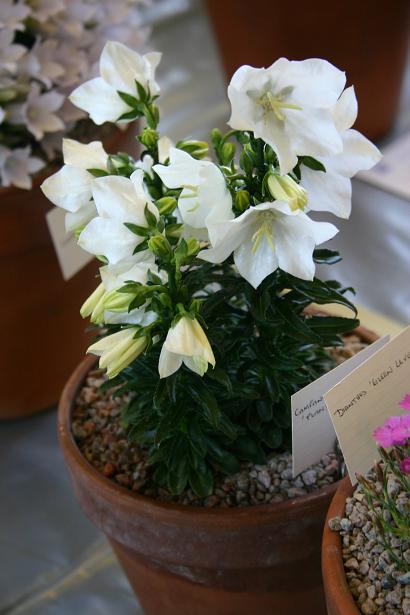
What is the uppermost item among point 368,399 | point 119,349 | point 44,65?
point 44,65

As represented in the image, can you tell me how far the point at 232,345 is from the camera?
76 cm

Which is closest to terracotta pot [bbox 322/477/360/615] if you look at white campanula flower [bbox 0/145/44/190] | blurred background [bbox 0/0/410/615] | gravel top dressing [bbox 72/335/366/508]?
gravel top dressing [bbox 72/335/366/508]

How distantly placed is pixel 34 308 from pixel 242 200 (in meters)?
0.64

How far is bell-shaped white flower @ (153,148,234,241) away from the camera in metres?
0.62

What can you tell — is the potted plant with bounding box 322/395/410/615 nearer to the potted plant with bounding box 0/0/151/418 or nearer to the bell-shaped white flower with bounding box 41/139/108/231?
the bell-shaped white flower with bounding box 41/139/108/231

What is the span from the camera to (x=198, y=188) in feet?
2.04

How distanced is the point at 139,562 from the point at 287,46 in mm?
1205

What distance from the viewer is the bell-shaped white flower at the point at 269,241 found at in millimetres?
619

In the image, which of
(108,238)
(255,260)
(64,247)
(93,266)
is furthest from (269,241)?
(93,266)

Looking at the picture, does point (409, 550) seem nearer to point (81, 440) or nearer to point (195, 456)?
point (195, 456)

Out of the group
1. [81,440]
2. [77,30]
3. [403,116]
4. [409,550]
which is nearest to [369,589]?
[409,550]

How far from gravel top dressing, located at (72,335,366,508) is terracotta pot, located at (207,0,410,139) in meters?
0.96

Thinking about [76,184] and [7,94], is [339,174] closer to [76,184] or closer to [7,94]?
[76,184]

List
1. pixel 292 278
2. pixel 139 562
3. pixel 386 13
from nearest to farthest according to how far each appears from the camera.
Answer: pixel 292 278 → pixel 139 562 → pixel 386 13
